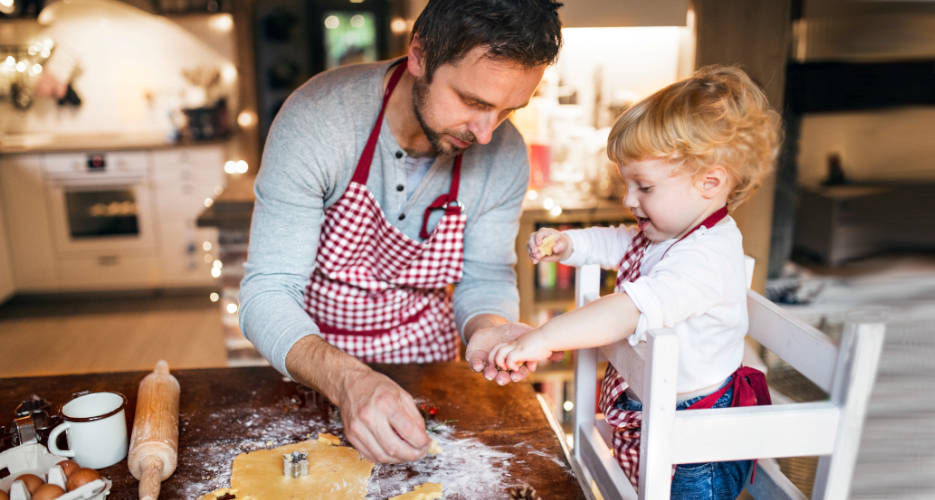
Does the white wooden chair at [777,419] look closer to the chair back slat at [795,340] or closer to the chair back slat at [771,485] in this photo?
the chair back slat at [795,340]

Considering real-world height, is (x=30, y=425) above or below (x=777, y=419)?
below

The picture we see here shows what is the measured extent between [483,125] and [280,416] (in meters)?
0.62

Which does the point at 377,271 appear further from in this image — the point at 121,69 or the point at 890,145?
the point at 121,69

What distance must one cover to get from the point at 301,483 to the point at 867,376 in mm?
753

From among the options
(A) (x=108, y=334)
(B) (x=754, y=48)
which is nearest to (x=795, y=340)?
(B) (x=754, y=48)

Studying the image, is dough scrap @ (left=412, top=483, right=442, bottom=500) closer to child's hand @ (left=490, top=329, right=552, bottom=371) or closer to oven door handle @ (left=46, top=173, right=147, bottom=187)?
child's hand @ (left=490, top=329, right=552, bottom=371)

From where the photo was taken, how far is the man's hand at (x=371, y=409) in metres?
0.88

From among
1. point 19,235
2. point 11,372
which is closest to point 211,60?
point 19,235

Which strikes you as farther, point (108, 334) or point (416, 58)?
point (108, 334)

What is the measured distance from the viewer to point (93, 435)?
0.93 m

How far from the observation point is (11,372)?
10.0ft

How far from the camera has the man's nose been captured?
1.11 m

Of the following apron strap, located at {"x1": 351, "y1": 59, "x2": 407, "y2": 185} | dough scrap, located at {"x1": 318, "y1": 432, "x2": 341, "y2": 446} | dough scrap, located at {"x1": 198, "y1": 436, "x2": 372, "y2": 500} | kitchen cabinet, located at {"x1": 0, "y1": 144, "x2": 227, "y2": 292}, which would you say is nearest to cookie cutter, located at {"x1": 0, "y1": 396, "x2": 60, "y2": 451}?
dough scrap, located at {"x1": 198, "y1": 436, "x2": 372, "y2": 500}

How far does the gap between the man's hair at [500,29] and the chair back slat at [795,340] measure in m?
0.53
